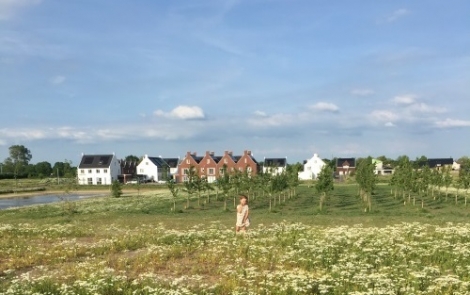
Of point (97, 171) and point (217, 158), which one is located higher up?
point (217, 158)

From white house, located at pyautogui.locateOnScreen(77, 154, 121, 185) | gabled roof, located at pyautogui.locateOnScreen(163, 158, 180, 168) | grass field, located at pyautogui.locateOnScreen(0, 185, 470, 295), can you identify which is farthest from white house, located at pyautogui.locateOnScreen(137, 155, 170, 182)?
grass field, located at pyautogui.locateOnScreen(0, 185, 470, 295)

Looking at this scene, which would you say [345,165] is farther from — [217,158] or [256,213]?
[256,213]

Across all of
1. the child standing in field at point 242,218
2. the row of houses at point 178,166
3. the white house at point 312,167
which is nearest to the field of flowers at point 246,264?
the child standing in field at point 242,218

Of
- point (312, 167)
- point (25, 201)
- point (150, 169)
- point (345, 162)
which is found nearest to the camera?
point (25, 201)

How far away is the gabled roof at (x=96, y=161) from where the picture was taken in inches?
4872

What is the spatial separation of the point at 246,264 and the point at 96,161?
384ft

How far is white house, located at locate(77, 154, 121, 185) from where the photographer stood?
12338cm

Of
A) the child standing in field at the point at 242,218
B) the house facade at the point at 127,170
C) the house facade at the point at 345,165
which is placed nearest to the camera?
the child standing in field at the point at 242,218

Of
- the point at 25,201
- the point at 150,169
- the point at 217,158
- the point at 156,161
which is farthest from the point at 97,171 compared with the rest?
the point at 25,201

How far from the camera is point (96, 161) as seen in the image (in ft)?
411

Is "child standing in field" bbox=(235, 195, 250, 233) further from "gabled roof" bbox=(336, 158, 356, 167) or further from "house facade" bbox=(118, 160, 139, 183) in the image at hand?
"gabled roof" bbox=(336, 158, 356, 167)

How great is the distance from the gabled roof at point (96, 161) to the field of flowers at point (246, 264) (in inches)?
4118

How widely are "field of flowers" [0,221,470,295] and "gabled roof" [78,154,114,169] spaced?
10459 cm

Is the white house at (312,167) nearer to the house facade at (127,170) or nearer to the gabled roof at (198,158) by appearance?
the gabled roof at (198,158)
